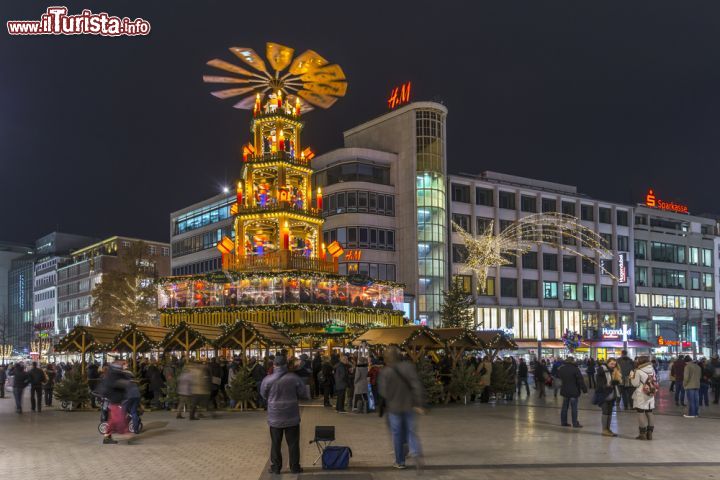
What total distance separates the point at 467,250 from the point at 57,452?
2474 inches

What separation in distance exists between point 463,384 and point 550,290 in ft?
189

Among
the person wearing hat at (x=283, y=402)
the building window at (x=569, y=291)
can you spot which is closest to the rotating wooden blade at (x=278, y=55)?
the person wearing hat at (x=283, y=402)

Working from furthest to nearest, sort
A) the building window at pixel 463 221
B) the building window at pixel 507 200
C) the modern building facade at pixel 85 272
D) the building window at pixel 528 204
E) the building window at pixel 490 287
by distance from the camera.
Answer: the modern building facade at pixel 85 272 < the building window at pixel 528 204 < the building window at pixel 507 200 < the building window at pixel 490 287 < the building window at pixel 463 221

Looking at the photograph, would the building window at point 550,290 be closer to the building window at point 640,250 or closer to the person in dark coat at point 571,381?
the building window at point 640,250

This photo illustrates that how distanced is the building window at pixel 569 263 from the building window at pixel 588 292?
2.30 meters

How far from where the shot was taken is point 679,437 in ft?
59.7

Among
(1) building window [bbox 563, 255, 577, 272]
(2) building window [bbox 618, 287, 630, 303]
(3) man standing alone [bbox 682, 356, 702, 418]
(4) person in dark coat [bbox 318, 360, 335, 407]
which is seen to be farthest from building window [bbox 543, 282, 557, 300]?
(3) man standing alone [bbox 682, 356, 702, 418]

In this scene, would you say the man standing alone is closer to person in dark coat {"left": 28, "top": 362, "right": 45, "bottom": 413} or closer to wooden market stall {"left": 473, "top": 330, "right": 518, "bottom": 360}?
wooden market stall {"left": 473, "top": 330, "right": 518, "bottom": 360}

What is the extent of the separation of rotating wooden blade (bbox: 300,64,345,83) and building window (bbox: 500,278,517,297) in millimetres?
37758

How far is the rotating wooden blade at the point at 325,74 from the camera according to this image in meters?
47.6

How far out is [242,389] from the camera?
87.5 feet

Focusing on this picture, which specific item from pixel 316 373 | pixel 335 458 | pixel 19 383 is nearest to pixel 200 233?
pixel 316 373

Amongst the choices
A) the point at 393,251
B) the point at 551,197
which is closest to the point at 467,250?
the point at 393,251

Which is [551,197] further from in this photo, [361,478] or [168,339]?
[361,478]
